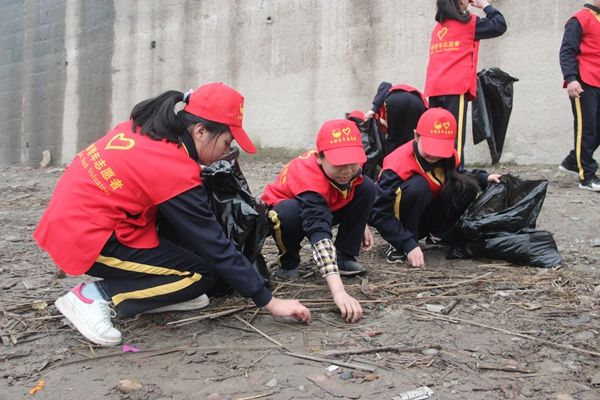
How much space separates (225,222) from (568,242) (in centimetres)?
216

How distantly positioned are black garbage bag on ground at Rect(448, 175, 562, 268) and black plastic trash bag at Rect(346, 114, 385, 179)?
3.42 ft

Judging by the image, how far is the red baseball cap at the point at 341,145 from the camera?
2.60m

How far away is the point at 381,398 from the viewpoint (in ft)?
5.82

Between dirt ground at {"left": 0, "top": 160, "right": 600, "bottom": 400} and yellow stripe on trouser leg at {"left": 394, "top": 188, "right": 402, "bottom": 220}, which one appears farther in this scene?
yellow stripe on trouser leg at {"left": 394, "top": 188, "right": 402, "bottom": 220}

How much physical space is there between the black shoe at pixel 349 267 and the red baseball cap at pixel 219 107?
1050 mm

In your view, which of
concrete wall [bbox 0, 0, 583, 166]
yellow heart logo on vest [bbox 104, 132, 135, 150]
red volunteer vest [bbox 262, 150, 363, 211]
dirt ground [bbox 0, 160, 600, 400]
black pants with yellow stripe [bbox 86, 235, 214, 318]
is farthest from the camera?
concrete wall [bbox 0, 0, 583, 166]

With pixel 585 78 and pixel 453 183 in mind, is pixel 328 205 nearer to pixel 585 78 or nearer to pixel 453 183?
pixel 453 183

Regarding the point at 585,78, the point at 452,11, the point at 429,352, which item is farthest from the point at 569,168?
the point at 429,352

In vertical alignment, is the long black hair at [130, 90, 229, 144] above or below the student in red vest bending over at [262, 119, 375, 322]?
above

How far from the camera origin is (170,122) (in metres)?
2.17

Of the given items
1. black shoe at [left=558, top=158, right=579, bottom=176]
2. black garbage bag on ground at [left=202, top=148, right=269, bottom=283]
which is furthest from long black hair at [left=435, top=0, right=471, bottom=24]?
black garbage bag on ground at [left=202, top=148, right=269, bottom=283]

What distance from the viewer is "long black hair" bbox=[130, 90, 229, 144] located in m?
2.17

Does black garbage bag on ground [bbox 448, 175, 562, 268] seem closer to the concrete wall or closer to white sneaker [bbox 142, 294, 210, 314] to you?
white sneaker [bbox 142, 294, 210, 314]

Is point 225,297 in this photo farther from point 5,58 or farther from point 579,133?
point 5,58
